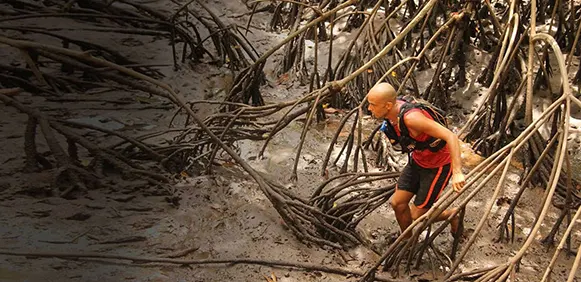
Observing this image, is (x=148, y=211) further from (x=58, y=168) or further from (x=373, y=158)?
(x=373, y=158)

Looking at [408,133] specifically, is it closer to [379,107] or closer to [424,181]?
[379,107]

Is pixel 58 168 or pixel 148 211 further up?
pixel 58 168

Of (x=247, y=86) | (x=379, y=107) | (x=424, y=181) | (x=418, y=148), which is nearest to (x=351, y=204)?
(x=424, y=181)

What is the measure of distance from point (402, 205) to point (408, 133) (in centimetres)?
51

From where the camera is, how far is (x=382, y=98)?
2652mm

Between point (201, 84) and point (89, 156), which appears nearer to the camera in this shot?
point (89, 156)

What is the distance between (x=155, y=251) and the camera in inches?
114

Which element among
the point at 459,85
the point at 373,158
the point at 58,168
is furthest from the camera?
the point at 459,85

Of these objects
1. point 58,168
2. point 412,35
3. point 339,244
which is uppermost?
point 412,35

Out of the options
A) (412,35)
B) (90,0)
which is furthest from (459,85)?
(90,0)

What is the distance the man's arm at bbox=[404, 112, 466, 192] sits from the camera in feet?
8.09

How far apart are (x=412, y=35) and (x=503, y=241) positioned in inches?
108

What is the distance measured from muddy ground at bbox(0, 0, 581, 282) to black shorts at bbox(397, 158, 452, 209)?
1.39ft

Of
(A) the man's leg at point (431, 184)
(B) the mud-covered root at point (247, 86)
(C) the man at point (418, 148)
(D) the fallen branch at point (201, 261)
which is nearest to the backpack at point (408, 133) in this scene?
(C) the man at point (418, 148)
